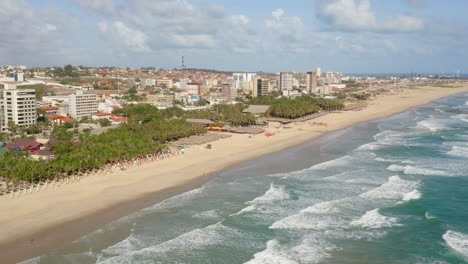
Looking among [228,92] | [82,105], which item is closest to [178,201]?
[82,105]

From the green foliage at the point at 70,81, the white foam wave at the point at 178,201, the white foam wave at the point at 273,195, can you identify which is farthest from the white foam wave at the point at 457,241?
the green foliage at the point at 70,81

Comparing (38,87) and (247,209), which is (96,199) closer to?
(247,209)

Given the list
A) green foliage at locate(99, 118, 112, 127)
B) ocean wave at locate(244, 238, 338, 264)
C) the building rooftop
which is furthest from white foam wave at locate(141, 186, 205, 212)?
the building rooftop

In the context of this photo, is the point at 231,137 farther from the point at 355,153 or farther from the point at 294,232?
the point at 294,232

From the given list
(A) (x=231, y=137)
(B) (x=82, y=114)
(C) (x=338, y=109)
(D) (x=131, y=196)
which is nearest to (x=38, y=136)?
(B) (x=82, y=114)

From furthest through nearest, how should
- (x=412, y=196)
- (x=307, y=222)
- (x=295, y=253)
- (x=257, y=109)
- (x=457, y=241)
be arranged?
A: (x=257, y=109), (x=412, y=196), (x=307, y=222), (x=457, y=241), (x=295, y=253)

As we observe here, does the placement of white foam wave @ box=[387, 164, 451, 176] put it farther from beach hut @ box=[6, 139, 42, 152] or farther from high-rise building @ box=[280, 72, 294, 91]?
high-rise building @ box=[280, 72, 294, 91]
